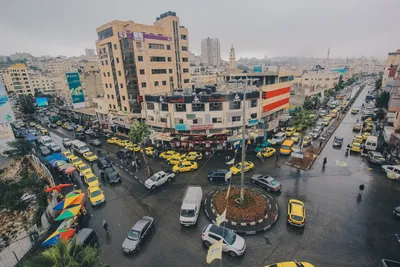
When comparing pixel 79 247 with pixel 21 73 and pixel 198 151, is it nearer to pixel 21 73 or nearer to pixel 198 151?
pixel 198 151

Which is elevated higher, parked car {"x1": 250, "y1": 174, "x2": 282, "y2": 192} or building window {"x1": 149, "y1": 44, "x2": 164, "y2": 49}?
building window {"x1": 149, "y1": 44, "x2": 164, "y2": 49}

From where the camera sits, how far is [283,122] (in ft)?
155

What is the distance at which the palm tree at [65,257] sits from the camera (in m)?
8.12

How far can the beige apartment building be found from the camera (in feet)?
138

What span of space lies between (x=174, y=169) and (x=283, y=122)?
1243 inches

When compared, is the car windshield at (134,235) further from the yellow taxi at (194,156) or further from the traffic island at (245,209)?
the yellow taxi at (194,156)

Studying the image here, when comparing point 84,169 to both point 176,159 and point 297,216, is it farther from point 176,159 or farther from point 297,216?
point 297,216

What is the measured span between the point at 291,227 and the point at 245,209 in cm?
427

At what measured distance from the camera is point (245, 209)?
1944cm

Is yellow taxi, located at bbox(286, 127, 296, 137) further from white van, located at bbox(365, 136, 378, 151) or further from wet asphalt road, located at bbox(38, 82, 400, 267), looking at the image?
wet asphalt road, located at bbox(38, 82, 400, 267)

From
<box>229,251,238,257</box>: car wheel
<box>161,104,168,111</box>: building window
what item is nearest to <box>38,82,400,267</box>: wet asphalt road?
<box>229,251,238,257</box>: car wheel

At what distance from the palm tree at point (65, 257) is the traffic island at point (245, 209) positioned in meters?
11.6

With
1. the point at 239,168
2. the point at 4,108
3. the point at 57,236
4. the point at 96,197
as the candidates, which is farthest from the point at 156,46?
the point at 57,236

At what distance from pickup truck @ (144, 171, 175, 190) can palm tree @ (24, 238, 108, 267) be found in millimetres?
14942
